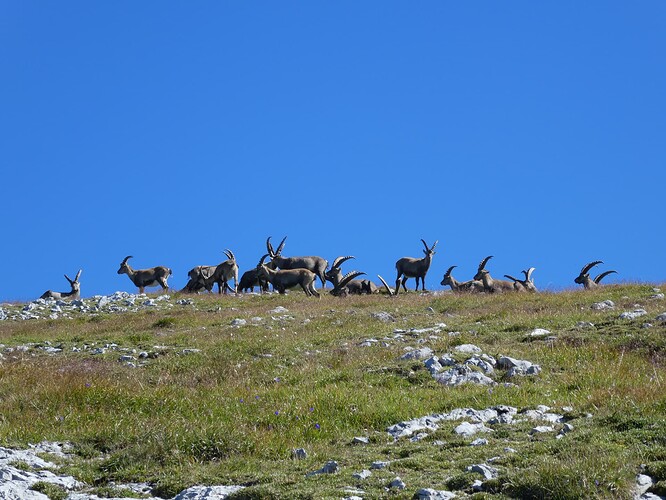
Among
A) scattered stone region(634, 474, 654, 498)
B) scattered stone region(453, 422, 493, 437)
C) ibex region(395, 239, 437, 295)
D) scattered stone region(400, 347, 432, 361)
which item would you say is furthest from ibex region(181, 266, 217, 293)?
scattered stone region(634, 474, 654, 498)

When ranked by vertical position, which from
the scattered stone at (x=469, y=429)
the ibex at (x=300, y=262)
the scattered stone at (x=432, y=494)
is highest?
the ibex at (x=300, y=262)

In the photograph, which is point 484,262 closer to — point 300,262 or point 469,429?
point 300,262

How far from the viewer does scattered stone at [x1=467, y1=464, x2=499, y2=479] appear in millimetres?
8234

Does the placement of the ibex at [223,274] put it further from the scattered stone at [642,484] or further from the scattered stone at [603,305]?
the scattered stone at [642,484]

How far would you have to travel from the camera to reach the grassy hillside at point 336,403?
8609mm

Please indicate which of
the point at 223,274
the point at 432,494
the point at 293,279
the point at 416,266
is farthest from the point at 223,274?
the point at 432,494

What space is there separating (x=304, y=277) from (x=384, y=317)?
56.5 ft

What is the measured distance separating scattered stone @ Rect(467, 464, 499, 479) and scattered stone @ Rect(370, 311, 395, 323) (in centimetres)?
1446

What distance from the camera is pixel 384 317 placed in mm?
23609

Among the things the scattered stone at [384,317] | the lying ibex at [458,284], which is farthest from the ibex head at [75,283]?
the scattered stone at [384,317]

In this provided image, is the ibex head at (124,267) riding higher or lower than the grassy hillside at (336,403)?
higher

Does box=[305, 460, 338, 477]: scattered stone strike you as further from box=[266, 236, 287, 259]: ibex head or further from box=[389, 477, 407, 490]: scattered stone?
box=[266, 236, 287, 259]: ibex head

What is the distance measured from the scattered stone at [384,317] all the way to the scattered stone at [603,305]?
5160mm

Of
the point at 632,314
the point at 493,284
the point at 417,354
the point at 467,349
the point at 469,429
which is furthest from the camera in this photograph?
the point at 493,284
